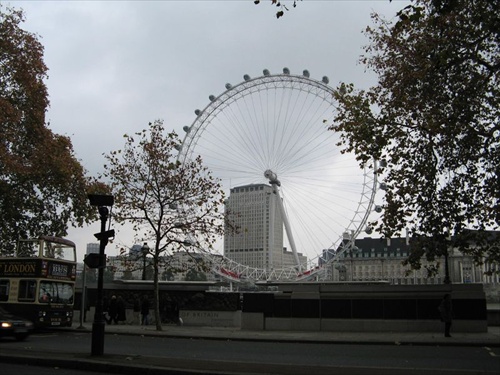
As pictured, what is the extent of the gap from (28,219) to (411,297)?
26.4 metres

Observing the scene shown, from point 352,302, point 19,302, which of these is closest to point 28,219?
point 19,302

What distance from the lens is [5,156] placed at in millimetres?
31672

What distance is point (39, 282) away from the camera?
28.6 meters

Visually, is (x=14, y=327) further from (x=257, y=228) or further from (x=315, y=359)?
(x=257, y=228)

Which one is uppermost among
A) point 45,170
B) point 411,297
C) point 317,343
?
point 45,170

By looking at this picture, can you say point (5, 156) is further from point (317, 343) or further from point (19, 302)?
point (317, 343)

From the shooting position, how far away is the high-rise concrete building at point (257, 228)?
6156 cm

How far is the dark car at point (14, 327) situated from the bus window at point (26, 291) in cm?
488

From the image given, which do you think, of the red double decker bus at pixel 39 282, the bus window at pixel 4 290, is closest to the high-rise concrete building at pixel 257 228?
the red double decker bus at pixel 39 282

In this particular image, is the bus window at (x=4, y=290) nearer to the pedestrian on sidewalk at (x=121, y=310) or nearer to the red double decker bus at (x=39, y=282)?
the red double decker bus at (x=39, y=282)

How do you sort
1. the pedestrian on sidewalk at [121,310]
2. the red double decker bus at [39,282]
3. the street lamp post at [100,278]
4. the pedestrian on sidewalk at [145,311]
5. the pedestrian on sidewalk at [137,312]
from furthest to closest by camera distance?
the pedestrian on sidewalk at [137,312] → the pedestrian on sidewalk at [121,310] → the pedestrian on sidewalk at [145,311] → the red double decker bus at [39,282] → the street lamp post at [100,278]

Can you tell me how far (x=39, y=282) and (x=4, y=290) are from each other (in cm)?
246

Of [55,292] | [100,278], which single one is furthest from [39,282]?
[100,278]

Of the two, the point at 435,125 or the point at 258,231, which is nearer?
the point at 435,125
